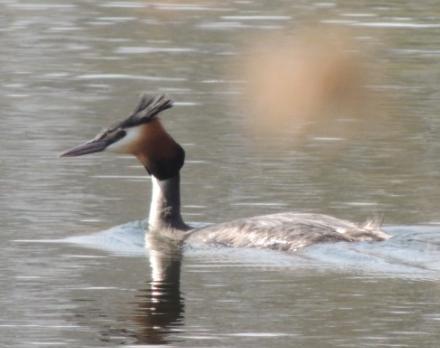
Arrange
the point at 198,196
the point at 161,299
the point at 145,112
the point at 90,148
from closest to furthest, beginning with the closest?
the point at 161,299, the point at 90,148, the point at 145,112, the point at 198,196

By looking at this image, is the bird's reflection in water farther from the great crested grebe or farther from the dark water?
the great crested grebe

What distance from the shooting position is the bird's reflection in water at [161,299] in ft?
38.0

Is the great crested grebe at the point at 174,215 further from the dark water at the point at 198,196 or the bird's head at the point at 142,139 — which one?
the dark water at the point at 198,196

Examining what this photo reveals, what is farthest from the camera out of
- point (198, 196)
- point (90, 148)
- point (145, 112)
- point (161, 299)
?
point (198, 196)

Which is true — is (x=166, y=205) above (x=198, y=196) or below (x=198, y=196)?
above

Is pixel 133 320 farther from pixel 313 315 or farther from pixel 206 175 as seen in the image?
pixel 206 175

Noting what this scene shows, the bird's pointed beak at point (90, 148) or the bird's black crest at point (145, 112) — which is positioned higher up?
the bird's black crest at point (145, 112)

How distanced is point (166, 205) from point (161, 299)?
2863mm

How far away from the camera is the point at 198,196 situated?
16.2 metres

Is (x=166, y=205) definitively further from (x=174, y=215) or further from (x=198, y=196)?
(x=198, y=196)

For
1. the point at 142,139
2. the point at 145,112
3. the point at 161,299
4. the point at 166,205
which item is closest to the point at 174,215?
the point at 166,205

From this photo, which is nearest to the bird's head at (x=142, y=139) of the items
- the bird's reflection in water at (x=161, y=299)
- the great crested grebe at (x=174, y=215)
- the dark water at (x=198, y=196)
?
the great crested grebe at (x=174, y=215)

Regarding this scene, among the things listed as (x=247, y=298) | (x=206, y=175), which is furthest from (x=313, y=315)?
(x=206, y=175)

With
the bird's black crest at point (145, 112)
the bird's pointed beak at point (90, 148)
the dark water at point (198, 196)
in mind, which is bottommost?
the dark water at point (198, 196)
